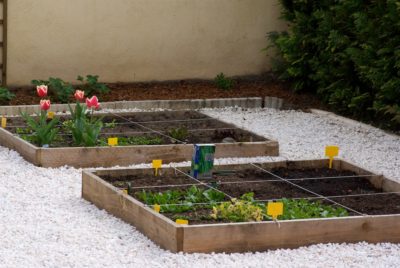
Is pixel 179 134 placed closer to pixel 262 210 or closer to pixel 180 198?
pixel 180 198

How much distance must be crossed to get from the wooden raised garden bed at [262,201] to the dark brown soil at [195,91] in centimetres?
347

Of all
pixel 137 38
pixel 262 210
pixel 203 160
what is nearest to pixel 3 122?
pixel 203 160

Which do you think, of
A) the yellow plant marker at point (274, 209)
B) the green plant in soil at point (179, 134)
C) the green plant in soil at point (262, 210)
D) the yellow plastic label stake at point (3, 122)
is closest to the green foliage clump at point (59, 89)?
the yellow plastic label stake at point (3, 122)

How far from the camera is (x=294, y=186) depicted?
22.8 feet

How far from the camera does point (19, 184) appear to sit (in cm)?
716

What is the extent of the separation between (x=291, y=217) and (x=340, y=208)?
18.3 inches

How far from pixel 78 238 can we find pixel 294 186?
71.0 inches

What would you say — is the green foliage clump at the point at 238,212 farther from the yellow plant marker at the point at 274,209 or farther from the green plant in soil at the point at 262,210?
the yellow plant marker at the point at 274,209

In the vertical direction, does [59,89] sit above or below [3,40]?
below

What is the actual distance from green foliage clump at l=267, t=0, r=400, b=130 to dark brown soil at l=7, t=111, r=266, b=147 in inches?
64.8

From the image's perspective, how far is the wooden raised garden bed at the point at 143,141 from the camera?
25.4ft

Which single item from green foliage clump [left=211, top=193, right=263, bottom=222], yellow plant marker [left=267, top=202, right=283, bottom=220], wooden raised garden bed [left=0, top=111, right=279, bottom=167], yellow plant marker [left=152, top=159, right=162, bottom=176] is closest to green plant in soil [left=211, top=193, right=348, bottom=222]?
green foliage clump [left=211, top=193, right=263, bottom=222]

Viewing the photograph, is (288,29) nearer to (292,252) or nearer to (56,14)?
(56,14)

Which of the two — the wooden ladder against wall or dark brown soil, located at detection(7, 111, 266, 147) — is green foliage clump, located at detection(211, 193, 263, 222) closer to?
dark brown soil, located at detection(7, 111, 266, 147)
